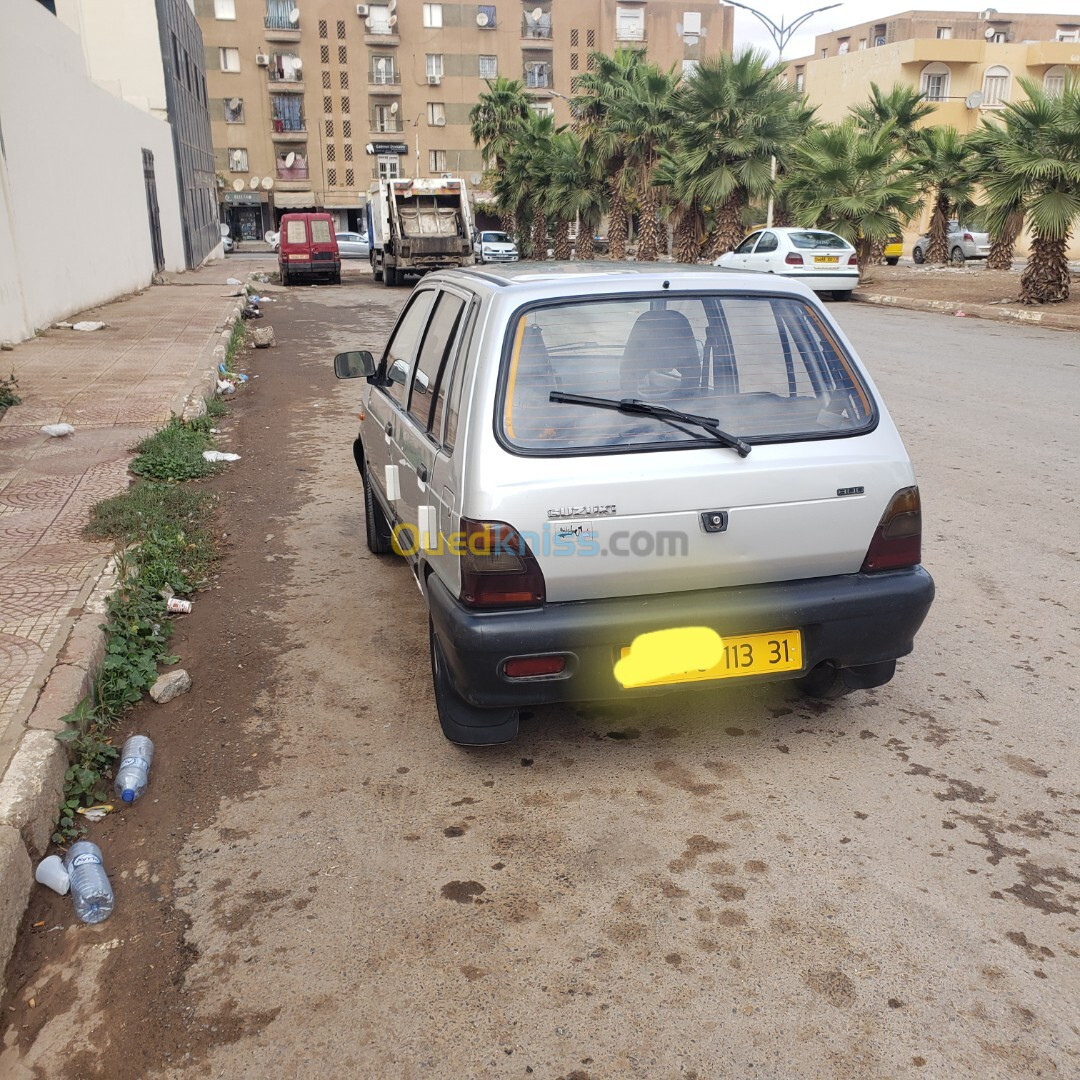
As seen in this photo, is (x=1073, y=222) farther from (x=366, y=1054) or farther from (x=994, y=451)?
(x=366, y=1054)

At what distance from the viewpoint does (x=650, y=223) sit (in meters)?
35.0

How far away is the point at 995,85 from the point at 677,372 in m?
59.0

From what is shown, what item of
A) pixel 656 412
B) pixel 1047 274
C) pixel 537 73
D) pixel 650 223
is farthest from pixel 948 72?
pixel 656 412

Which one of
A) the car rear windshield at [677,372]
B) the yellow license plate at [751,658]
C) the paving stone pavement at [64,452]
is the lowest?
the paving stone pavement at [64,452]

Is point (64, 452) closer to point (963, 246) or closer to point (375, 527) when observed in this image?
point (375, 527)

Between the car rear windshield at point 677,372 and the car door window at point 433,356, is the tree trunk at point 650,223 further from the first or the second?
the car rear windshield at point 677,372

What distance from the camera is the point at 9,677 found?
3928mm

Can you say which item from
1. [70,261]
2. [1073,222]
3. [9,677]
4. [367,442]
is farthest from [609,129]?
[9,677]

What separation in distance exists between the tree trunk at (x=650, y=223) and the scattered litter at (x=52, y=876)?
32.5 metres

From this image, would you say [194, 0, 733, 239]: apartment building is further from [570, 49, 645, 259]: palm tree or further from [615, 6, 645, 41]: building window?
[570, 49, 645, 259]: palm tree

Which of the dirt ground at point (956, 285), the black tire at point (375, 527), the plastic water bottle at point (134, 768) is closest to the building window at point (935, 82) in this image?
the dirt ground at point (956, 285)

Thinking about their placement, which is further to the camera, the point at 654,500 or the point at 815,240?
the point at 815,240

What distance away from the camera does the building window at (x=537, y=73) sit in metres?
68.3

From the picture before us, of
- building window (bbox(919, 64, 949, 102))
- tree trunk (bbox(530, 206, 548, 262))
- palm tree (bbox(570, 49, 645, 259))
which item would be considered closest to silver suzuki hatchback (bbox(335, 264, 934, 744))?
palm tree (bbox(570, 49, 645, 259))
